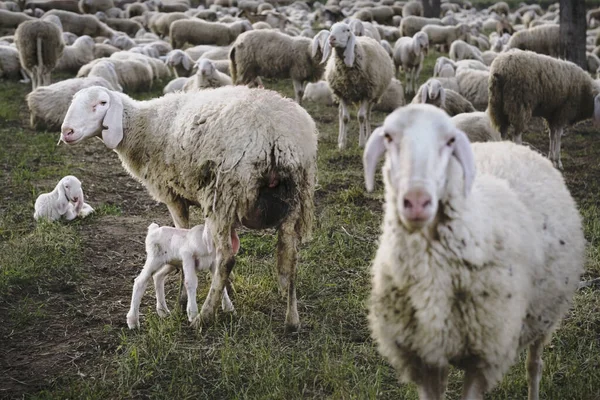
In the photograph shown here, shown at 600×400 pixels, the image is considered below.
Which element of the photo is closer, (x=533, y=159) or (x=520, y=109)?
(x=533, y=159)

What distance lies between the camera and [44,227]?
569 cm

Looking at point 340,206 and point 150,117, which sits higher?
point 150,117

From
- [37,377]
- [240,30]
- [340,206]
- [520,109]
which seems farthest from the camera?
[240,30]

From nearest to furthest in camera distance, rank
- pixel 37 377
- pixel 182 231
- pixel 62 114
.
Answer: pixel 37 377, pixel 182 231, pixel 62 114

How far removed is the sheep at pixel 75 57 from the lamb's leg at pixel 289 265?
11.6 metres

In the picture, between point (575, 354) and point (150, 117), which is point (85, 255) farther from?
point (575, 354)

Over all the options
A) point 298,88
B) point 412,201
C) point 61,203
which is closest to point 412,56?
point 298,88

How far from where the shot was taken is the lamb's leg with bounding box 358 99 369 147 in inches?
358

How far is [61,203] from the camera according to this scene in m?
5.94

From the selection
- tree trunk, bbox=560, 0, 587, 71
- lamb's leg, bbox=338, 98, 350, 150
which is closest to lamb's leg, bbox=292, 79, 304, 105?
lamb's leg, bbox=338, 98, 350, 150

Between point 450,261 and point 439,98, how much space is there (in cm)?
752

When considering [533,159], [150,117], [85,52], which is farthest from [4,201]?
[85,52]

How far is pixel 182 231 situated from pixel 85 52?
11756 mm

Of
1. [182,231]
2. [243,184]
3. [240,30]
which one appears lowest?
[240,30]
